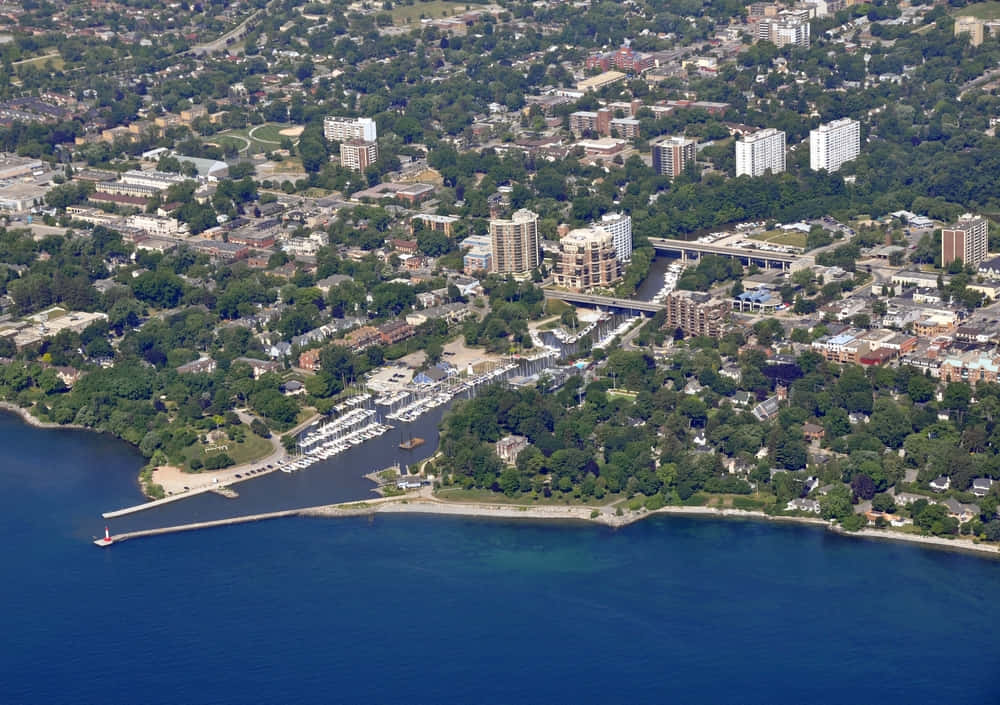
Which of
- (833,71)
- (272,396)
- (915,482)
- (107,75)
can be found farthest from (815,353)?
(107,75)

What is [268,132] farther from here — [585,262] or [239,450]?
[239,450]

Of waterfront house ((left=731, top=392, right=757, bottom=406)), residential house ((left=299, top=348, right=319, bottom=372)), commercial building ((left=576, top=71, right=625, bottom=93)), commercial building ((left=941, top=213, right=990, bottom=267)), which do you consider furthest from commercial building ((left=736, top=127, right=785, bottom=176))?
residential house ((left=299, top=348, right=319, bottom=372))

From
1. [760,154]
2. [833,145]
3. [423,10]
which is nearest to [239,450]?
[760,154]

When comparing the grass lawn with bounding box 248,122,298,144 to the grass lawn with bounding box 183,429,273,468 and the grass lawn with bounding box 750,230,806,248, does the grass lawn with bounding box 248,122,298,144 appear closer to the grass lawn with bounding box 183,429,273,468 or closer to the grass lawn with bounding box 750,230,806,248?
the grass lawn with bounding box 750,230,806,248

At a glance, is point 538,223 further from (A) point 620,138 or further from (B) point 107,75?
(B) point 107,75

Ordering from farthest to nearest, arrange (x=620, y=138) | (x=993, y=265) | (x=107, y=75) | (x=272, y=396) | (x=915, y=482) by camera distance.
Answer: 1. (x=107, y=75)
2. (x=620, y=138)
3. (x=993, y=265)
4. (x=272, y=396)
5. (x=915, y=482)
